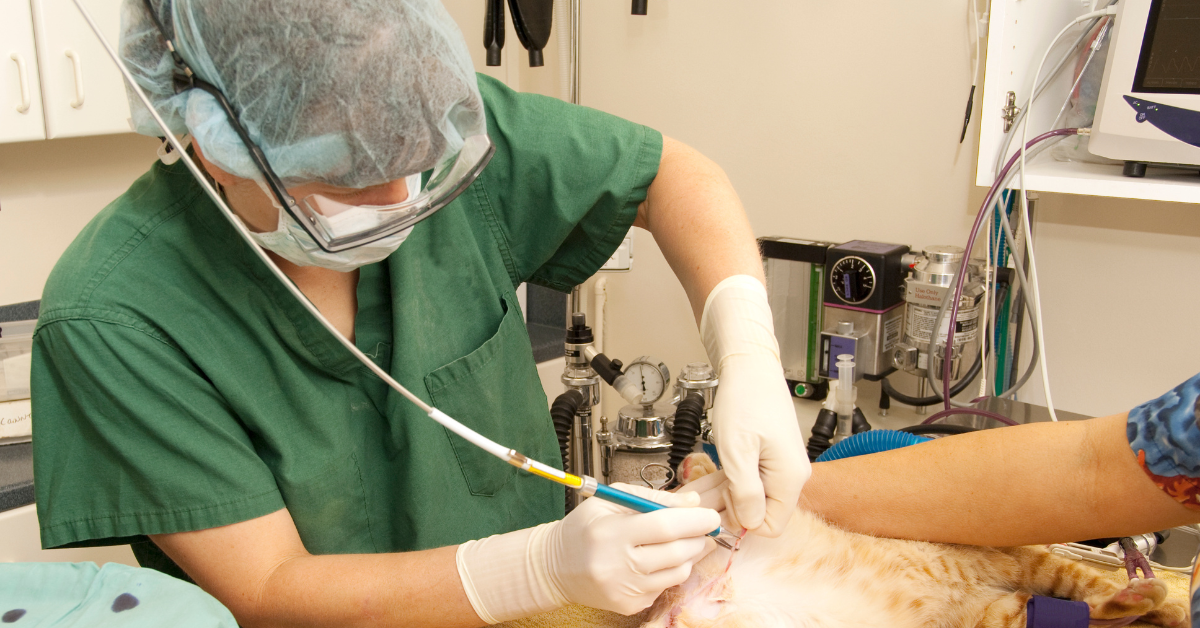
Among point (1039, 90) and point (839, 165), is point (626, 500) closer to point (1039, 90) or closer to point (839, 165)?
point (1039, 90)

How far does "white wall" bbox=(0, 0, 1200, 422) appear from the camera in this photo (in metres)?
1.57

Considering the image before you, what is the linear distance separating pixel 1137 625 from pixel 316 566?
3.17ft

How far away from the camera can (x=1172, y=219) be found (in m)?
1.49

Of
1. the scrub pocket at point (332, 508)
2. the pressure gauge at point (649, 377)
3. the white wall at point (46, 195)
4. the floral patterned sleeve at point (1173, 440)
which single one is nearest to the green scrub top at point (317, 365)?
the scrub pocket at point (332, 508)

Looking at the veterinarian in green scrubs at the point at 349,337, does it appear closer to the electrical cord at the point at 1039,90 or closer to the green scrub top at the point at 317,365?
the green scrub top at the point at 317,365

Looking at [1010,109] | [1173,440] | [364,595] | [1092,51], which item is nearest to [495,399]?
[364,595]

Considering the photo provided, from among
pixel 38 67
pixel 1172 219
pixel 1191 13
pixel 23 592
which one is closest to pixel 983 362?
pixel 1172 219

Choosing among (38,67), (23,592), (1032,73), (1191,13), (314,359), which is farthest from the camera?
(38,67)

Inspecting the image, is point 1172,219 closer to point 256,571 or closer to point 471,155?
point 471,155

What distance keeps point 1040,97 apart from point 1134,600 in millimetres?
944

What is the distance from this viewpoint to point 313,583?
86 centimetres

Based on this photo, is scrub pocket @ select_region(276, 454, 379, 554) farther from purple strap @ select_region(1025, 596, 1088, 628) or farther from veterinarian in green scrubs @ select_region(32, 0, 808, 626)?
purple strap @ select_region(1025, 596, 1088, 628)

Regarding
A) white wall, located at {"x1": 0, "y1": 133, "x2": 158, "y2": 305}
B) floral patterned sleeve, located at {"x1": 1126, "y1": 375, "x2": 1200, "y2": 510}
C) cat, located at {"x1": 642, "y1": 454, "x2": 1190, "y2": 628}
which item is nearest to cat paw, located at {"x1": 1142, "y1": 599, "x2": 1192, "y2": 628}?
cat, located at {"x1": 642, "y1": 454, "x2": 1190, "y2": 628}

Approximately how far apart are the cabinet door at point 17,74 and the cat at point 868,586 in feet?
5.03
